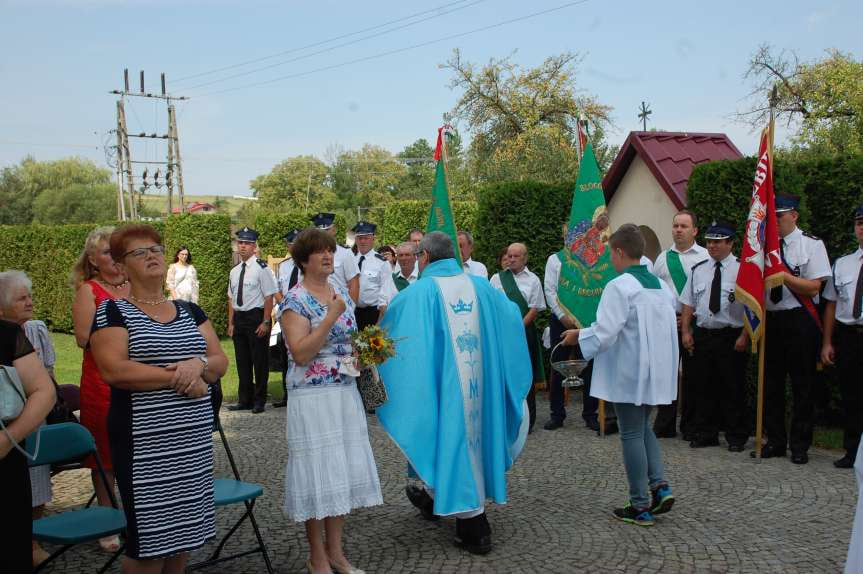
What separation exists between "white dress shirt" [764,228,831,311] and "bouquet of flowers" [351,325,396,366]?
436 cm

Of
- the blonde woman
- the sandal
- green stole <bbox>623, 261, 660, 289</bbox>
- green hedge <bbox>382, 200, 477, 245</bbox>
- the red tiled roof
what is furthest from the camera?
green hedge <bbox>382, 200, 477, 245</bbox>

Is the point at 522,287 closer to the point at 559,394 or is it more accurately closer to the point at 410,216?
the point at 559,394

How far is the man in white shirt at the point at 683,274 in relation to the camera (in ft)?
26.9

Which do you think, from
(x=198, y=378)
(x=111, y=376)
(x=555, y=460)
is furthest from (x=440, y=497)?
(x=555, y=460)

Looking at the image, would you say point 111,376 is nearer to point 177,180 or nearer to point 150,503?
point 150,503

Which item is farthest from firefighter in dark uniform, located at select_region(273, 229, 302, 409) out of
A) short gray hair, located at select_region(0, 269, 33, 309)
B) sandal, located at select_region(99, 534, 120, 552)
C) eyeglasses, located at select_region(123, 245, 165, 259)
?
eyeglasses, located at select_region(123, 245, 165, 259)

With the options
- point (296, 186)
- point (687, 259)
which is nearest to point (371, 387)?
point (687, 259)

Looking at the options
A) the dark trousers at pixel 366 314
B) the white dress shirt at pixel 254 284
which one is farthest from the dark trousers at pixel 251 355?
the dark trousers at pixel 366 314

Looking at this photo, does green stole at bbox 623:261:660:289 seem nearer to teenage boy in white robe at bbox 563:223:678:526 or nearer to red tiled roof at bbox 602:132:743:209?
teenage boy in white robe at bbox 563:223:678:526

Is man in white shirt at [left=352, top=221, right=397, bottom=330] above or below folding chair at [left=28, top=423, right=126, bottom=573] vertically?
above

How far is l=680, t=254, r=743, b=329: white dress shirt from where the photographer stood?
25.2 feet

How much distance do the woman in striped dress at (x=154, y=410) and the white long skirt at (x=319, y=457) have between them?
706mm

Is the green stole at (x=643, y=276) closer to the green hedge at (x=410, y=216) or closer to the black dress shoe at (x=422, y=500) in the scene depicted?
the black dress shoe at (x=422, y=500)

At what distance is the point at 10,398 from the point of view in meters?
3.33
